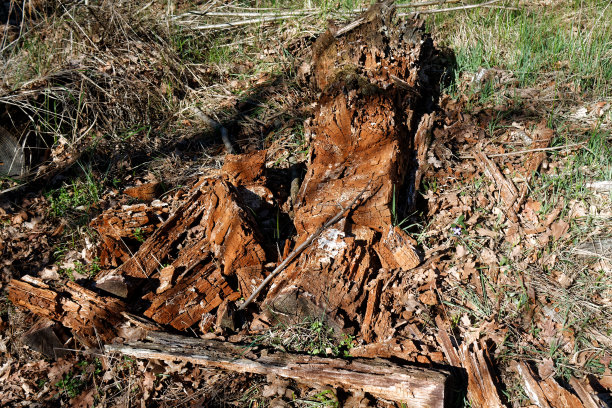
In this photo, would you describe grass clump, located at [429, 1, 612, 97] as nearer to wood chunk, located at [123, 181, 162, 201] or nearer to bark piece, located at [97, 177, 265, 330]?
bark piece, located at [97, 177, 265, 330]

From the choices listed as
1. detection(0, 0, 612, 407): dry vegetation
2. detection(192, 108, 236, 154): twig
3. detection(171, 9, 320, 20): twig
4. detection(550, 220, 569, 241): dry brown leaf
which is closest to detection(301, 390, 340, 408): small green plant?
detection(0, 0, 612, 407): dry vegetation

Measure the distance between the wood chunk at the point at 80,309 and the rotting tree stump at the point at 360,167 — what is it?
117 cm

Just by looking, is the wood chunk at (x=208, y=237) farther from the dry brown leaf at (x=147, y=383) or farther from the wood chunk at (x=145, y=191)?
the wood chunk at (x=145, y=191)

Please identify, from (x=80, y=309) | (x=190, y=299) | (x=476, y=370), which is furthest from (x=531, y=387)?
(x=80, y=309)

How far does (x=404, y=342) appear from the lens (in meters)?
2.85

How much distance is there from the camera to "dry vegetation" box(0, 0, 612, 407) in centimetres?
293

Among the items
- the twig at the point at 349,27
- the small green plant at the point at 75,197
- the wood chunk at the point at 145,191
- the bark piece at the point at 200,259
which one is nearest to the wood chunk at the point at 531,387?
the bark piece at the point at 200,259

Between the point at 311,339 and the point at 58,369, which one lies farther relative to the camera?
the point at 58,369

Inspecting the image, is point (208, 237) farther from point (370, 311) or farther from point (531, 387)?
point (531, 387)

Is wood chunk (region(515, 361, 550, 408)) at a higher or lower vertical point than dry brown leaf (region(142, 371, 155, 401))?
lower

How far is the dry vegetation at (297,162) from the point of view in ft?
9.60

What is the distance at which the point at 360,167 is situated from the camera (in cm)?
345

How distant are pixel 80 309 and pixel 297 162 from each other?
228 cm

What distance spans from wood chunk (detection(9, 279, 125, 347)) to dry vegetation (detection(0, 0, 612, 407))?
0.16m
